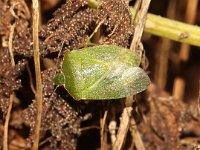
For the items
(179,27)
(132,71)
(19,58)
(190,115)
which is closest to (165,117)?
(190,115)

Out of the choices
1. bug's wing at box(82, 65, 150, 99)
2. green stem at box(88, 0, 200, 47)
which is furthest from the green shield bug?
green stem at box(88, 0, 200, 47)

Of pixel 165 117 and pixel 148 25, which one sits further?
pixel 165 117

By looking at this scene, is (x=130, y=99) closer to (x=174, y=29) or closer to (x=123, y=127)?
(x=123, y=127)

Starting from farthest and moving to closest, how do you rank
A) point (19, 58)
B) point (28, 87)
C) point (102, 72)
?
point (28, 87)
point (19, 58)
point (102, 72)

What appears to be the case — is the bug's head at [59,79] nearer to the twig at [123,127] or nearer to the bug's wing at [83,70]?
the bug's wing at [83,70]

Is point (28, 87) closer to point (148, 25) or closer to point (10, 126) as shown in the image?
point (10, 126)

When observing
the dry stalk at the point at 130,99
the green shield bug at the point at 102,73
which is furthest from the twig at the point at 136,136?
the green shield bug at the point at 102,73

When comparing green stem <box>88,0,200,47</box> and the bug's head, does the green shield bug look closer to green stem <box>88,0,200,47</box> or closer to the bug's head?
the bug's head
